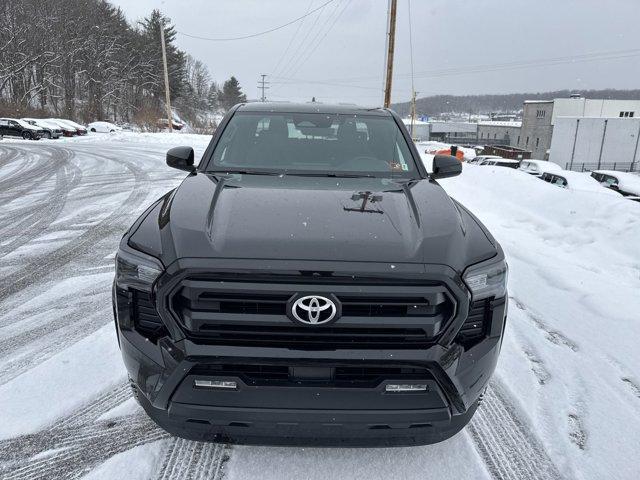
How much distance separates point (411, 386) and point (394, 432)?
0.66 ft

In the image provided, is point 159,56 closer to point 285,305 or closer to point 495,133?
point 495,133

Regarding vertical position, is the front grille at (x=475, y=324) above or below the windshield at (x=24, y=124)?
below

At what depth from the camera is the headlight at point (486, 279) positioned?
2.08 meters

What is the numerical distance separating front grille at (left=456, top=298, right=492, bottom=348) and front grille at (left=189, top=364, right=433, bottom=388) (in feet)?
0.81

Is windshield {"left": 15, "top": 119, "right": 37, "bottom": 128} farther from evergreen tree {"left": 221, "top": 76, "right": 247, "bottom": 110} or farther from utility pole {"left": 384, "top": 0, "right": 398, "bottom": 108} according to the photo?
evergreen tree {"left": 221, "top": 76, "right": 247, "bottom": 110}

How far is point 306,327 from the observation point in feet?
6.39

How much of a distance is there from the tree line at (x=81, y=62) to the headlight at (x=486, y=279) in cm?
5069

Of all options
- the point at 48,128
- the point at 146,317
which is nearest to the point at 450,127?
the point at 48,128

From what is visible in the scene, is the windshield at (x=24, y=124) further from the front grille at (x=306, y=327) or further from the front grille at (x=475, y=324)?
the front grille at (x=475, y=324)

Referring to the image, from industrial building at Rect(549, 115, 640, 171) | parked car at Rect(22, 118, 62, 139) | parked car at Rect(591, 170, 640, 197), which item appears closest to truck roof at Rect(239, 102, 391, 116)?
parked car at Rect(591, 170, 640, 197)

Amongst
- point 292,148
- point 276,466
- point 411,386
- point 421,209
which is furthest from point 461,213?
point 276,466

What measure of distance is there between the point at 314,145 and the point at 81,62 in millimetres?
62215

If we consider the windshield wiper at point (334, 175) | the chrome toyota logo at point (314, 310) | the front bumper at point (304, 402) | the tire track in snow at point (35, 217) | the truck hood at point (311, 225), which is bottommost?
the tire track in snow at point (35, 217)

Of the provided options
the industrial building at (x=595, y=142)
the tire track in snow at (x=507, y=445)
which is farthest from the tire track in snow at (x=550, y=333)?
the industrial building at (x=595, y=142)
